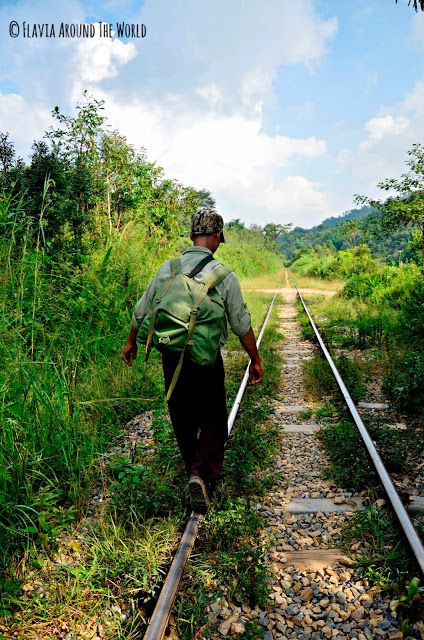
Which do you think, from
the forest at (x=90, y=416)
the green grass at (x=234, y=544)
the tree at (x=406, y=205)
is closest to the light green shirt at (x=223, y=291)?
the forest at (x=90, y=416)

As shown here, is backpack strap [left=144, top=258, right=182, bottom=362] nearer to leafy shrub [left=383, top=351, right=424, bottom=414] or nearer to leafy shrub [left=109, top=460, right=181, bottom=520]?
leafy shrub [left=109, top=460, right=181, bottom=520]

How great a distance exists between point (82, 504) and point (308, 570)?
5.30 ft

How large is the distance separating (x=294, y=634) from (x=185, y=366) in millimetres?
1612

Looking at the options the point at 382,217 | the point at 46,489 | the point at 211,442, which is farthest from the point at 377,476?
the point at 382,217

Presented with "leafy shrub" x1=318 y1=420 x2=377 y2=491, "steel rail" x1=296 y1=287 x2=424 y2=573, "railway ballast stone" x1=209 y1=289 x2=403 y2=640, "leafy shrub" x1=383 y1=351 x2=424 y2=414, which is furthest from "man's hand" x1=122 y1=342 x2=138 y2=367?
"leafy shrub" x1=383 y1=351 x2=424 y2=414

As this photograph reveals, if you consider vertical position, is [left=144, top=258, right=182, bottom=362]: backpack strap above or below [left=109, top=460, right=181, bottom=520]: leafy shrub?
above

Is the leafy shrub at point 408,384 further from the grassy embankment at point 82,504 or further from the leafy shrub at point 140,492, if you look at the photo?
the leafy shrub at point 140,492

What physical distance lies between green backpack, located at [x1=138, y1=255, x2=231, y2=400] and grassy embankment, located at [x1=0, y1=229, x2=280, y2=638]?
2.98 feet

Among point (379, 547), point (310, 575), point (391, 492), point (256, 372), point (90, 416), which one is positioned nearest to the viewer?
point (310, 575)

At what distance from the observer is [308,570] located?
9.65 ft

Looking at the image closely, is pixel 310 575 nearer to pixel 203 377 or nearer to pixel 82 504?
pixel 203 377

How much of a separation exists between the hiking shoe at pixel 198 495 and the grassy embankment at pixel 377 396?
0.96 metres

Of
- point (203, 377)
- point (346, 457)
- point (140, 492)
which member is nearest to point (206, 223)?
point (203, 377)

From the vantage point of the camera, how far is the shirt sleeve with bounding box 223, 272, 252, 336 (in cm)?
321
